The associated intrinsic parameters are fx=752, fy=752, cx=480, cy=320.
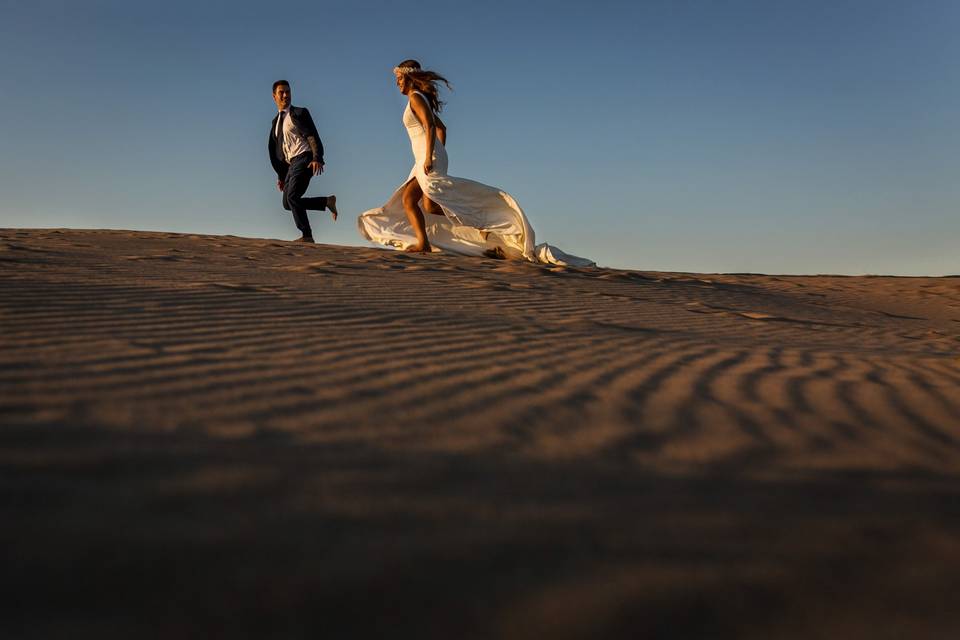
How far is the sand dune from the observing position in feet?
3.91

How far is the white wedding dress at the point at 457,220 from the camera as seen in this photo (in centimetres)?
785

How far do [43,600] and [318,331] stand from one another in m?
2.03

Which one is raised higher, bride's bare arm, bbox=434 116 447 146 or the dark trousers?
bride's bare arm, bbox=434 116 447 146

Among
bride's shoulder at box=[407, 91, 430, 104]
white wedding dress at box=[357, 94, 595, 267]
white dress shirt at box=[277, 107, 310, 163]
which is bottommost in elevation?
white wedding dress at box=[357, 94, 595, 267]

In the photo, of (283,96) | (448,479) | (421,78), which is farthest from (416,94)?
(448,479)

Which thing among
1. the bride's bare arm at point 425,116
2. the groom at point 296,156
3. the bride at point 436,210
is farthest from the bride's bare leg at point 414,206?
the groom at point 296,156

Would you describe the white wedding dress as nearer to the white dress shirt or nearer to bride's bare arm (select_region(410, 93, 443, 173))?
bride's bare arm (select_region(410, 93, 443, 173))

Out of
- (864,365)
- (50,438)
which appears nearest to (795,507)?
(50,438)

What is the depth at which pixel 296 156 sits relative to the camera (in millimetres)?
8406

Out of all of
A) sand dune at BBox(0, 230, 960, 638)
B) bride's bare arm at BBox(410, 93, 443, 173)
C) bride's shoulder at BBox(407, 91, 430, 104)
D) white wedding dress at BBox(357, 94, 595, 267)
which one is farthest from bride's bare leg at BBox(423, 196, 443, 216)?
sand dune at BBox(0, 230, 960, 638)

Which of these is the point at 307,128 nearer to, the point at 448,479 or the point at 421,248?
the point at 421,248

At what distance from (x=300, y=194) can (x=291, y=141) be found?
59cm

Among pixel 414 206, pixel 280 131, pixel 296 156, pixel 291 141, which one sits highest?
pixel 280 131

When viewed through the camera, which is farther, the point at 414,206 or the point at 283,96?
the point at 283,96
